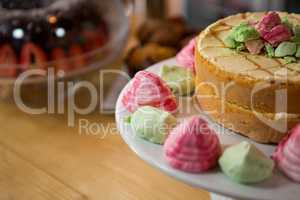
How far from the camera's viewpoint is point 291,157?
0.76 meters

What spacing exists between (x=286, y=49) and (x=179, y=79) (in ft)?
0.67

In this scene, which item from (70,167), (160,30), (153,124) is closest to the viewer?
(153,124)

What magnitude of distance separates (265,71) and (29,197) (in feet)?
1.62

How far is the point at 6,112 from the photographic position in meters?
1.29

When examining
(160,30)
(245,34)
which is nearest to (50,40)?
(160,30)

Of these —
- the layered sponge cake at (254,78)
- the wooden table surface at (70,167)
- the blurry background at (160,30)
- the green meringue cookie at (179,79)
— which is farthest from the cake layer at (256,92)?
the blurry background at (160,30)

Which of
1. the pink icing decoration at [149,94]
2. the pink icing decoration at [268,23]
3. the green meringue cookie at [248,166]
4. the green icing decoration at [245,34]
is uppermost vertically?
the pink icing decoration at [268,23]

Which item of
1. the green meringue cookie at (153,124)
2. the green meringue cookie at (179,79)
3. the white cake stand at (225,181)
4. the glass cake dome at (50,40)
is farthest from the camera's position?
the glass cake dome at (50,40)

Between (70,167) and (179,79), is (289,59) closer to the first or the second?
(179,79)

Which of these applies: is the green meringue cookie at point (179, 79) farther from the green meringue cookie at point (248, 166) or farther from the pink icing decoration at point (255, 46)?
the green meringue cookie at point (248, 166)

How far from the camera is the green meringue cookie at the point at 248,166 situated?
744 mm

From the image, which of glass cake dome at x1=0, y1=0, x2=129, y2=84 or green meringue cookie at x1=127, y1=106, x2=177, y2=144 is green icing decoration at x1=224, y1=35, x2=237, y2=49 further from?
glass cake dome at x1=0, y1=0, x2=129, y2=84

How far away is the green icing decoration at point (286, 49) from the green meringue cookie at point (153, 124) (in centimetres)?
20

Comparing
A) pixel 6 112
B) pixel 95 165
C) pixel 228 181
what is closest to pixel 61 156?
pixel 95 165
